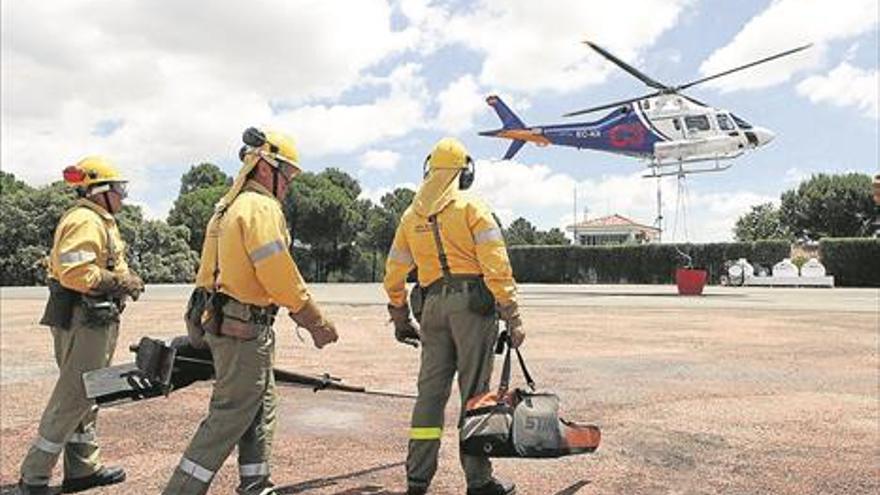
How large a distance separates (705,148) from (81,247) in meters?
30.0

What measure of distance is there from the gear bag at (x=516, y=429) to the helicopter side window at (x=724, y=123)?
97.7 ft

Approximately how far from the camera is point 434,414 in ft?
15.6

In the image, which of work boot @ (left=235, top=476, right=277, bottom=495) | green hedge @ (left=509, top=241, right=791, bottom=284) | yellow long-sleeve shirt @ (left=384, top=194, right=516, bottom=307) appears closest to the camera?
work boot @ (left=235, top=476, right=277, bottom=495)

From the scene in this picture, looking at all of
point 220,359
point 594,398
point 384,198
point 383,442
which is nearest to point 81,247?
point 220,359

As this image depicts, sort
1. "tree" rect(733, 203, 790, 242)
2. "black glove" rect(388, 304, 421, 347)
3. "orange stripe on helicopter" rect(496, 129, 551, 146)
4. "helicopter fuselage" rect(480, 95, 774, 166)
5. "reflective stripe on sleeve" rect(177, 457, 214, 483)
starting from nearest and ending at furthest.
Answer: "reflective stripe on sleeve" rect(177, 457, 214, 483)
"black glove" rect(388, 304, 421, 347)
"helicopter fuselage" rect(480, 95, 774, 166)
"orange stripe on helicopter" rect(496, 129, 551, 146)
"tree" rect(733, 203, 790, 242)

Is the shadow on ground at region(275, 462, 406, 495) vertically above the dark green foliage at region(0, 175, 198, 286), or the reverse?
the dark green foliage at region(0, 175, 198, 286)

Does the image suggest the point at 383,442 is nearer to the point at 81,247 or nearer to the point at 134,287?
the point at 134,287

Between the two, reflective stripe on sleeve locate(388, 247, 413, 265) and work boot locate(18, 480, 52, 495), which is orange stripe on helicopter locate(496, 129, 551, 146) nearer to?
reflective stripe on sleeve locate(388, 247, 413, 265)

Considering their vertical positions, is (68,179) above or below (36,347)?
above

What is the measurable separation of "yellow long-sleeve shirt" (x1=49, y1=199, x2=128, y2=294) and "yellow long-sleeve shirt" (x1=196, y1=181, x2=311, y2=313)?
1.08 m

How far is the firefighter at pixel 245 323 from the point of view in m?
3.88

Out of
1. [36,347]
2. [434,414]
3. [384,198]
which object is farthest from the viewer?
[384,198]

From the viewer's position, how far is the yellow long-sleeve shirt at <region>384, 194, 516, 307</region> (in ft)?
14.9

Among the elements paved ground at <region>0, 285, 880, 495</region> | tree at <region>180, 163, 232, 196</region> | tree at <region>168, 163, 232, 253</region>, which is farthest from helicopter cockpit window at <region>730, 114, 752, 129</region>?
tree at <region>180, 163, 232, 196</region>
